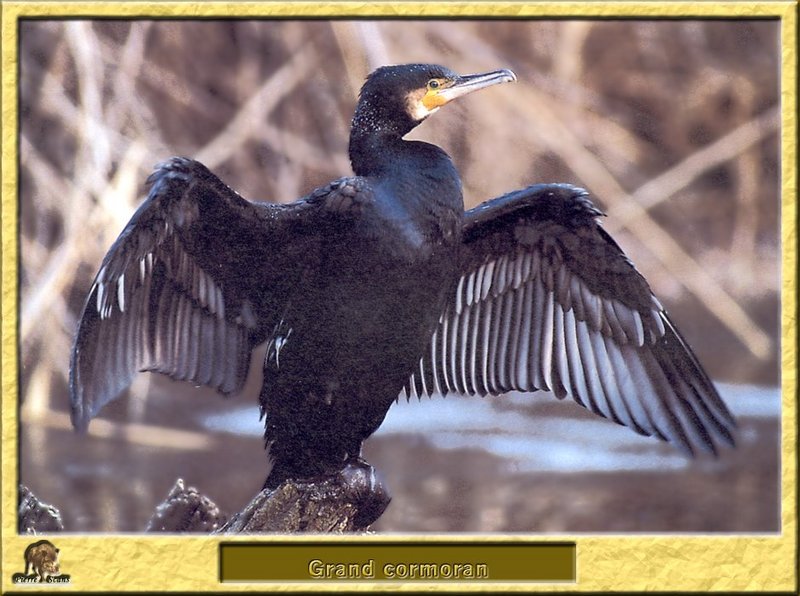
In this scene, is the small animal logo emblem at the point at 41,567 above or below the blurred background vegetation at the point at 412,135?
below

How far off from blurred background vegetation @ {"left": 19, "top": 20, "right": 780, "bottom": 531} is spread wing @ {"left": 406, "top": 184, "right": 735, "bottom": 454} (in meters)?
0.13

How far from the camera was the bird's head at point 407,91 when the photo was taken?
10.8 feet

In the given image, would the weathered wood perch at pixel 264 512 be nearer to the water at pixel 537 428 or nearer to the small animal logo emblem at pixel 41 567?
the small animal logo emblem at pixel 41 567

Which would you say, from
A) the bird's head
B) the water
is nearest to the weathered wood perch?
the water

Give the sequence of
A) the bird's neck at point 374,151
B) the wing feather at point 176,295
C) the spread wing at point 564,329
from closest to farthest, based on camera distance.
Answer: the wing feather at point 176,295 → the bird's neck at point 374,151 → the spread wing at point 564,329

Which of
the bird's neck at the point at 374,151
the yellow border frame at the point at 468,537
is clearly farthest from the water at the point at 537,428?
the bird's neck at the point at 374,151

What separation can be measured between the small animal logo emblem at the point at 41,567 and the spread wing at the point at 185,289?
0.40m

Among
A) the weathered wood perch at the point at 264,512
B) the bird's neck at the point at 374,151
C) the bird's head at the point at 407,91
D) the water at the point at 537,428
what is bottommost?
the weathered wood perch at the point at 264,512

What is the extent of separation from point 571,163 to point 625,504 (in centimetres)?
101

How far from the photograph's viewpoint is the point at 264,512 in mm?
3307

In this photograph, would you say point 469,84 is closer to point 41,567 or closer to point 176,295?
point 176,295

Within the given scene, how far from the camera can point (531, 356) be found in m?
3.50
